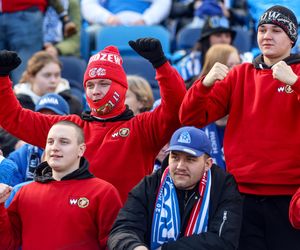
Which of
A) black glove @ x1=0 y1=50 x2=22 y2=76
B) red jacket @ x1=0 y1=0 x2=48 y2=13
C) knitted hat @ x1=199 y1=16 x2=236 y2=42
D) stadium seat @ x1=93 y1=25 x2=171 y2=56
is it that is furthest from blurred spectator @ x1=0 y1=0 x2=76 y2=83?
black glove @ x1=0 y1=50 x2=22 y2=76

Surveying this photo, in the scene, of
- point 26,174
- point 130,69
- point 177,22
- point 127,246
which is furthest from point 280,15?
point 177,22

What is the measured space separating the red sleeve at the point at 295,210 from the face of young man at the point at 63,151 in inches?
51.1

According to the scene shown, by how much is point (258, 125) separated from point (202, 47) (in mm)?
4111

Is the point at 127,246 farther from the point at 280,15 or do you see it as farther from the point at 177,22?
the point at 177,22

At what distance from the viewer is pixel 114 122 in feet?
19.9

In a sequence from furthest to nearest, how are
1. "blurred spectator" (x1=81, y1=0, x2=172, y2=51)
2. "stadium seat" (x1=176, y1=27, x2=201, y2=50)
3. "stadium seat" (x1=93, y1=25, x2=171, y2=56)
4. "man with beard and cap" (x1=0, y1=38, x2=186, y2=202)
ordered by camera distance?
"blurred spectator" (x1=81, y1=0, x2=172, y2=51), "stadium seat" (x1=176, y1=27, x2=201, y2=50), "stadium seat" (x1=93, y1=25, x2=171, y2=56), "man with beard and cap" (x1=0, y1=38, x2=186, y2=202)

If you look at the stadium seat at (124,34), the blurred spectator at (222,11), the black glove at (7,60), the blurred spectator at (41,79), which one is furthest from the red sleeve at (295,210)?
the blurred spectator at (222,11)

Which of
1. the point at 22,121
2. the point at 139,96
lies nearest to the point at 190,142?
the point at 22,121

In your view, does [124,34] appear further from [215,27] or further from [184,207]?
[184,207]

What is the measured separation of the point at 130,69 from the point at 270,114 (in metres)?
4.47

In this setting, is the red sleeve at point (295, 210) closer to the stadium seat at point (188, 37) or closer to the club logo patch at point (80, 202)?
the club logo patch at point (80, 202)

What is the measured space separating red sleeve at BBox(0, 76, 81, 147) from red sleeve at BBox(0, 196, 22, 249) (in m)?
0.55

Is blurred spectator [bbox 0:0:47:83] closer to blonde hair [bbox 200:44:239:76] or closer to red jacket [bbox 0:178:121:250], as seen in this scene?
blonde hair [bbox 200:44:239:76]

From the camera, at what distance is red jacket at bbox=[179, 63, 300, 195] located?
5500mm
